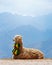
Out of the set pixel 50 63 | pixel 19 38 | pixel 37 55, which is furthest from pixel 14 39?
pixel 50 63

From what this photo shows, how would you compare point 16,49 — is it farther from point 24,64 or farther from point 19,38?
point 24,64

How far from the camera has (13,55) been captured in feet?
47.1

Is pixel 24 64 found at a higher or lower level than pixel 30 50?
lower

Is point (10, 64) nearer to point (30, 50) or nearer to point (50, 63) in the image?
point (50, 63)

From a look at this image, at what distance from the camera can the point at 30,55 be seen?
1442 cm

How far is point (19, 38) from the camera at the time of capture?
14.2 m

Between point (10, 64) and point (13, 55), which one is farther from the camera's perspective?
point (13, 55)

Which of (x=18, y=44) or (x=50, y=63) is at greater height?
(x=18, y=44)

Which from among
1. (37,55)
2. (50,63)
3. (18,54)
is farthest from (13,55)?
(50,63)

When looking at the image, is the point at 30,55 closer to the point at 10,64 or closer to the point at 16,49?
the point at 16,49

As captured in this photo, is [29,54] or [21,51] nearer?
[21,51]

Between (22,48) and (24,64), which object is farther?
(22,48)

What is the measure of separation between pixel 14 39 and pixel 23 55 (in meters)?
0.85

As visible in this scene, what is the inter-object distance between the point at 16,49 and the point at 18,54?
30cm
